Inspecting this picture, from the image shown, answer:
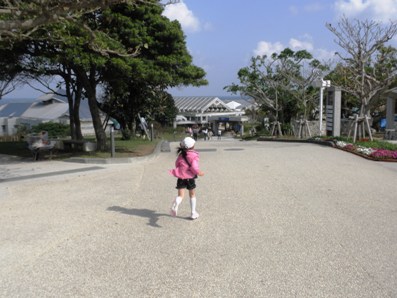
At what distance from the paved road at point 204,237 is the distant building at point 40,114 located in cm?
4057

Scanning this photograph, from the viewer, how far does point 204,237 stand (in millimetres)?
5961

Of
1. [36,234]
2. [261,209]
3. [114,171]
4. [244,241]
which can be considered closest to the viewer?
[244,241]

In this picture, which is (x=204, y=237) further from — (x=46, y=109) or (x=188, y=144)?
(x=46, y=109)

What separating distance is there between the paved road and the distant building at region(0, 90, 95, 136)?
133ft

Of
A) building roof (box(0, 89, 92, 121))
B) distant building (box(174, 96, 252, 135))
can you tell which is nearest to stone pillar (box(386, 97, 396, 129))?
distant building (box(174, 96, 252, 135))

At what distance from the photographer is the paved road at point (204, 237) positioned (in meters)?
4.40

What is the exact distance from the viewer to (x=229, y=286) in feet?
14.2

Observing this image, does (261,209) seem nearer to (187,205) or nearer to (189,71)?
(187,205)

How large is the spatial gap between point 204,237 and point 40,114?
52.8 meters

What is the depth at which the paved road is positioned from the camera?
440cm

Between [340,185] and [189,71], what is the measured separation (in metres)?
7.84

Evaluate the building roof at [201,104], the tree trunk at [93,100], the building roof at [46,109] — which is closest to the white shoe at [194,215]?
the tree trunk at [93,100]

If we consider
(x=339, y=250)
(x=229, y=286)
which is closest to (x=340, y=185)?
(x=339, y=250)

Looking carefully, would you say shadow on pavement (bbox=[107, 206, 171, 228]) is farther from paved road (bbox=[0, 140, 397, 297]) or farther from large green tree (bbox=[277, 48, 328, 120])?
large green tree (bbox=[277, 48, 328, 120])
